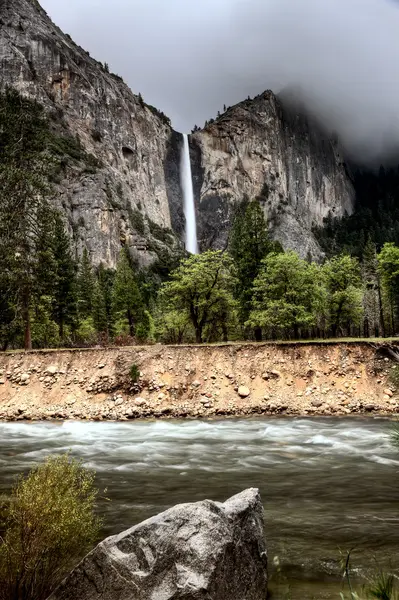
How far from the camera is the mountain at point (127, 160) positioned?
431 ft

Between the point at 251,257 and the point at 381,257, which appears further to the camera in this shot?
the point at 381,257

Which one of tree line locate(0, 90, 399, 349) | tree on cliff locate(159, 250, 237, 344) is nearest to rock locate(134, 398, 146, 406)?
tree line locate(0, 90, 399, 349)

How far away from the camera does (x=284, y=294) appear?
4122 cm

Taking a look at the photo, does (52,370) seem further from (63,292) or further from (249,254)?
(63,292)

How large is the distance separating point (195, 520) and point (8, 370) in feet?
85.0

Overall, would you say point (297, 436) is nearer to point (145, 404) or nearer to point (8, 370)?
point (145, 404)

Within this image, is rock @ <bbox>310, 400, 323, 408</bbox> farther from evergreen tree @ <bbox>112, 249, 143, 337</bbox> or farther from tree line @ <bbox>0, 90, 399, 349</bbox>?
evergreen tree @ <bbox>112, 249, 143, 337</bbox>

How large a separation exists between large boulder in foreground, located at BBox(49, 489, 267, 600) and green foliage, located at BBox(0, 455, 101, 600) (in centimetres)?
43

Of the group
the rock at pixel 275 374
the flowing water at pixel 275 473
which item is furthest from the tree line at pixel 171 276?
the flowing water at pixel 275 473

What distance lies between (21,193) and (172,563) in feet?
115

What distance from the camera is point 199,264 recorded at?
4188 centimetres

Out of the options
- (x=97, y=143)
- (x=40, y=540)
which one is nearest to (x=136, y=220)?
(x=97, y=143)

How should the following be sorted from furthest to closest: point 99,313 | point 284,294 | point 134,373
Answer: point 99,313 → point 284,294 → point 134,373

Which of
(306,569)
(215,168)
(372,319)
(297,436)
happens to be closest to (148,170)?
(215,168)
